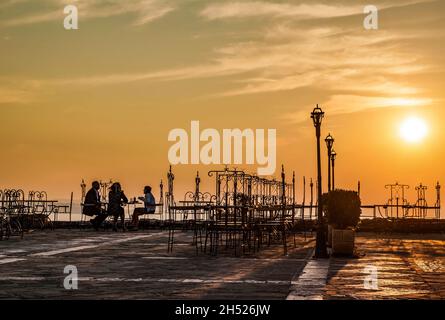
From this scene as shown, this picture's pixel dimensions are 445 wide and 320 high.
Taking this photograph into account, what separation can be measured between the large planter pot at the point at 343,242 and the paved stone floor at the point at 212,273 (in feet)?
1.28

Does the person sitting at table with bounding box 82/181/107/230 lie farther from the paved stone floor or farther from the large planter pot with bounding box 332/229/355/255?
the large planter pot with bounding box 332/229/355/255

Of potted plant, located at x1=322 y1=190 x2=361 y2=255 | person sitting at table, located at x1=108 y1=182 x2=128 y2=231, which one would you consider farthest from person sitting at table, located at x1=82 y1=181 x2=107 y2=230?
A: potted plant, located at x1=322 y1=190 x2=361 y2=255

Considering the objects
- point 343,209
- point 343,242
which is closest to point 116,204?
point 343,209

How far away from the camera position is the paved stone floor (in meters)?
9.74

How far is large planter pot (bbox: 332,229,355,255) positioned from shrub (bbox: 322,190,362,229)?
0.64 metres

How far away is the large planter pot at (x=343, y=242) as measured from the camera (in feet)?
53.0

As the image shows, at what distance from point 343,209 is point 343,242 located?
41.1 inches

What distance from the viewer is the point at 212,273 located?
12.2 meters
